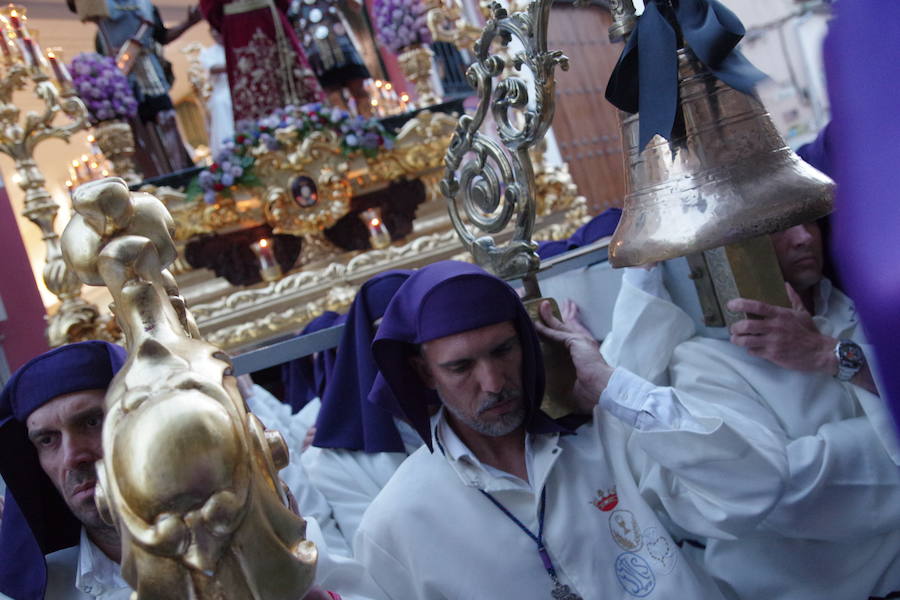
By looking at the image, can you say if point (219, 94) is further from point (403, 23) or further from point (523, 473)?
point (523, 473)

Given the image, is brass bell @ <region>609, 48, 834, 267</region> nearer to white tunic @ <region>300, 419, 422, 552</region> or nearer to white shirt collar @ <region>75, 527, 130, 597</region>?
white shirt collar @ <region>75, 527, 130, 597</region>

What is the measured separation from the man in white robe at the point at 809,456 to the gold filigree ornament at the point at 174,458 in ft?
6.68

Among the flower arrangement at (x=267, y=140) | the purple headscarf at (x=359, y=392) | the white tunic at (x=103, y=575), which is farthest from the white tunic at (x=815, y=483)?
the flower arrangement at (x=267, y=140)

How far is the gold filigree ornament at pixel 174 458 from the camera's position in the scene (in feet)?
2.13

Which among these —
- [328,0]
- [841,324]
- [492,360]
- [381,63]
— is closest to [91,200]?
[492,360]

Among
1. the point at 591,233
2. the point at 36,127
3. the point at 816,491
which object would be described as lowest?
the point at 816,491

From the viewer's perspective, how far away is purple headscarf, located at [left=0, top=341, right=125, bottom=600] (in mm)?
1952

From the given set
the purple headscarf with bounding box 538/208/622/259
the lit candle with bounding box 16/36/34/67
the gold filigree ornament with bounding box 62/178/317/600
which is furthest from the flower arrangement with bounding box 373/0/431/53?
the gold filigree ornament with bounding box 62/178/317/600

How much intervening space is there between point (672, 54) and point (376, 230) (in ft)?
17.0

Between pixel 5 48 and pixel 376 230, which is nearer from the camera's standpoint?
pixel 5 48

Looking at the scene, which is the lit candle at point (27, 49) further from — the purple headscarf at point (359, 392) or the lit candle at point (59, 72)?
the purple headscarf at point (359, 392)

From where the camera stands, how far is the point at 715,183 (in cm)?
157

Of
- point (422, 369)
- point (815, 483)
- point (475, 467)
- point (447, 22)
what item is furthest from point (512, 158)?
point (447, 22)

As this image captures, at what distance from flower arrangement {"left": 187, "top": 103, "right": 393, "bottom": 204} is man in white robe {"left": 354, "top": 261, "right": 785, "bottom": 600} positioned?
4.04 metres
